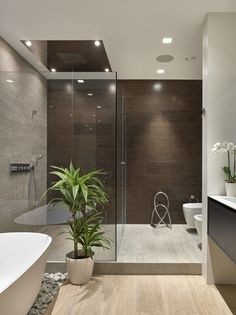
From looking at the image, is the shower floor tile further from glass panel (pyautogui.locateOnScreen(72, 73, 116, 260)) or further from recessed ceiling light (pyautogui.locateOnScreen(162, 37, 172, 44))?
recessed ceiling light (pyautogui.locateOnScreen(162, 37, 172, 44))

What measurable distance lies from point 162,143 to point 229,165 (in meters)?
2.18

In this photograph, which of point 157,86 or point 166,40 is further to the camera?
point 157,86

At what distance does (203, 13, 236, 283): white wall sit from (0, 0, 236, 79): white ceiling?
0.66ft

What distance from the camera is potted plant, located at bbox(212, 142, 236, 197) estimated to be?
9.25 feet

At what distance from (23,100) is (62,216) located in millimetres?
1677

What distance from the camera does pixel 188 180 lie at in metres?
5.05

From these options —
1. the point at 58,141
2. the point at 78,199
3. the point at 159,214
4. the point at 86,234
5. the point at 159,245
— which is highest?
the point at 58,141

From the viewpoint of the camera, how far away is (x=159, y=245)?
12.8ft

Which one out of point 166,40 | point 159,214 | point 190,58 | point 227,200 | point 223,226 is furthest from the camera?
point 159,214

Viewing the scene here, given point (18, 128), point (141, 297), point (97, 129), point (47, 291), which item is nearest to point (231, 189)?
point (141, 297)

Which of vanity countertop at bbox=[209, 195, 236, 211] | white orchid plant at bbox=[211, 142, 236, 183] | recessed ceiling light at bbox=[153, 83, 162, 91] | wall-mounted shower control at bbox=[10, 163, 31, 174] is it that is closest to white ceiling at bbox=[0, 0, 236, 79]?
recessed ceiling light at bbox=[153, 83, 162, 91]

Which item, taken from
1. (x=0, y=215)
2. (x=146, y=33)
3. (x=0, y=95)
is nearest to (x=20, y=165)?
(x=0, y=215)

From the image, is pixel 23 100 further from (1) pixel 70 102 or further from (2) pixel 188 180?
(2) pixel 188 180

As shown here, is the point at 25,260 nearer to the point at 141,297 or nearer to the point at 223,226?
the point at 141,297
